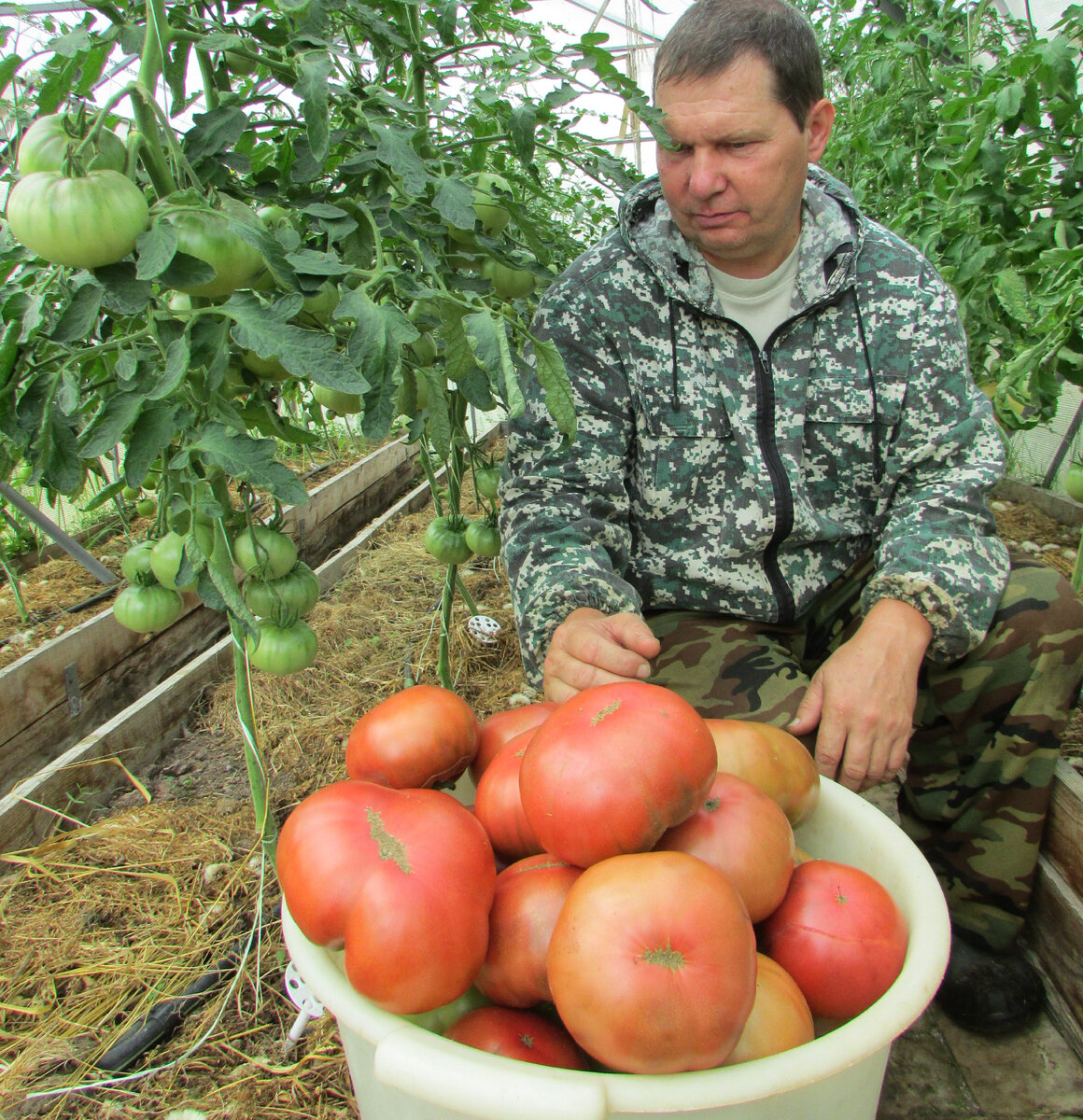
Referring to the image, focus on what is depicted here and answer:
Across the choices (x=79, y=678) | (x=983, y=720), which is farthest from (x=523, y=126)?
(x=79, y=678)

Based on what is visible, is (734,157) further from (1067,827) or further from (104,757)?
(104,757)

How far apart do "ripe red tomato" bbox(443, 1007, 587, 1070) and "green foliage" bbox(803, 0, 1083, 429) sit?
144 cm

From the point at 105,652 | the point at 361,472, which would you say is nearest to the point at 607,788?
the point at 105,652

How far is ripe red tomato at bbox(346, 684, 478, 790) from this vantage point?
89 cm

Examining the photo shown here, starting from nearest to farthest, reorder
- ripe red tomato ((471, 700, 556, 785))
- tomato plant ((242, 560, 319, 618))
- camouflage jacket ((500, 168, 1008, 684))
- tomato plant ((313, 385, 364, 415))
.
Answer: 1. ripe red tomato ((471, 700, 556, 785))
2. tomato plant ((313, 385, 364, 415))
3. tomato plant ((242, 560, 319, 618))
4. camouflage jacket ((500, 168, 1008, 684))

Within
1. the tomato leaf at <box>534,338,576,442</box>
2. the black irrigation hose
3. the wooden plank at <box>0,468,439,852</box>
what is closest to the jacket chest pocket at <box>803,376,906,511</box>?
the tomato leaf at <box>534,338,576,442</box>

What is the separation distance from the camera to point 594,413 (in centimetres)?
149

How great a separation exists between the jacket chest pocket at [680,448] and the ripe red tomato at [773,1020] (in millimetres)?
936

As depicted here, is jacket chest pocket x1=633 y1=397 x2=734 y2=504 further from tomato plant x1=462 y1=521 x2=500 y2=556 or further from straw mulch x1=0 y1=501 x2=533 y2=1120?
straw mulch x1=0 y1=501 x2=533 y2=1120

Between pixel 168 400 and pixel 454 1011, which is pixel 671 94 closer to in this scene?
pixel 168 400

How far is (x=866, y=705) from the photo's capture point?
115 centimetres

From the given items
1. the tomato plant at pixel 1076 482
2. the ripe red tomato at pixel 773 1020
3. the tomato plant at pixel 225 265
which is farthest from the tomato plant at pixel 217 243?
the tomato plant at pixel 1076 482

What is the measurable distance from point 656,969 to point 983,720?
945 mm

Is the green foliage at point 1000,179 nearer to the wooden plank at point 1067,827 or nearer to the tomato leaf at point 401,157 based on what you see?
the wooden plank at point 1067,827
